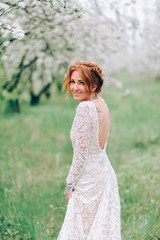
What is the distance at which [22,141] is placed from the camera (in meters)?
5.62

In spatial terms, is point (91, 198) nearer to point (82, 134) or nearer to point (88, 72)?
point (82, 134)

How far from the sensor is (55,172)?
15.2 ft

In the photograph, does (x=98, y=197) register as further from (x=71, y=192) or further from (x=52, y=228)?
(x=52, y=228)

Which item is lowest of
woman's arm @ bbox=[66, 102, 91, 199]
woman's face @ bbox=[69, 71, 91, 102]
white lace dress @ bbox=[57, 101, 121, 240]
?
white lace dress @ bbox=[57, 101, 121, 240]

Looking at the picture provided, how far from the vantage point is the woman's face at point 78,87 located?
2.04 meters

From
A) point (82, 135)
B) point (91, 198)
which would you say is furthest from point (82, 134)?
point (91, 198)

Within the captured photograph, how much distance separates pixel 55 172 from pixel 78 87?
290 centimetres

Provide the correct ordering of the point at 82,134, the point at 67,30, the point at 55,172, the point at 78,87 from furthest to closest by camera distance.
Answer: the point at 55,172
the point at 67,30
the point at 78,87
the point at 82,134

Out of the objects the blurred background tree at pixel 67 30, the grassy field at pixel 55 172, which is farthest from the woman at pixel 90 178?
the blurred background tree at pixel 67 30

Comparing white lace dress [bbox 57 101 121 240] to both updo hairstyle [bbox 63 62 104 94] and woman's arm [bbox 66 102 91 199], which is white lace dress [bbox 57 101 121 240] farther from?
updo hairstyle [bbox 63 62 104 94]

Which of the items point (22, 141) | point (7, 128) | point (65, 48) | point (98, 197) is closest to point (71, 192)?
point (98, 197)

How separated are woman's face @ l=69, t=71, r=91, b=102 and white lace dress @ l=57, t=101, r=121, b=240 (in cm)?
14

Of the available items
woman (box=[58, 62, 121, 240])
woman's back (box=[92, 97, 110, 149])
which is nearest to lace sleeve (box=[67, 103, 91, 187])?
woman (box=[58, 62, 121, 240])

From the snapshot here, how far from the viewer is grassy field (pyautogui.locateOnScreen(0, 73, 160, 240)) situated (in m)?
2.83
